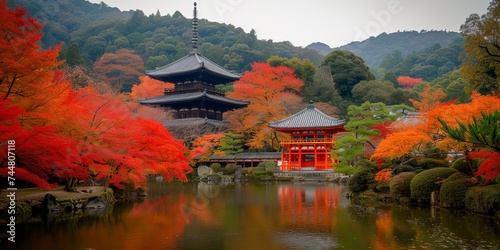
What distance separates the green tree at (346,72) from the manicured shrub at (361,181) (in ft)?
111

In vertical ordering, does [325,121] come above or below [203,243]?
above

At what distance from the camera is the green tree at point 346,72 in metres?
53.1

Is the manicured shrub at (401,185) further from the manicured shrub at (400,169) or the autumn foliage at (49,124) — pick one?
the autumn foliage at (49,124)

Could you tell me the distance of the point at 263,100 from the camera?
4328cm

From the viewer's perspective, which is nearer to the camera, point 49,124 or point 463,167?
point 49,124

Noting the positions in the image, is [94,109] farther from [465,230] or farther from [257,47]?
[257,47]

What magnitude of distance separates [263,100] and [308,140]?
9266 mm

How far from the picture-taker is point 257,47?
74.4 meters

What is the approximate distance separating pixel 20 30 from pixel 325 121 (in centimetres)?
2614

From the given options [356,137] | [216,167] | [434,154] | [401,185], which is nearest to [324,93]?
[216,167]

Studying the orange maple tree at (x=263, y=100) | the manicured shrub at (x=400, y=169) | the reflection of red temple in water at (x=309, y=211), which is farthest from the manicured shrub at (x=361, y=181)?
the orange maple tree at (x=263, y=100)

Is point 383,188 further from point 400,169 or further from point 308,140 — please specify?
point 308,140

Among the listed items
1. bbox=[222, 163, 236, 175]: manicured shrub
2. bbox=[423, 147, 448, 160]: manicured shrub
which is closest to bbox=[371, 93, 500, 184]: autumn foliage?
bbox=[423, 147, 448, 160]: manicured shrub

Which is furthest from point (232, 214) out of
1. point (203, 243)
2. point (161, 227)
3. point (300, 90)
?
point (300, 90)
